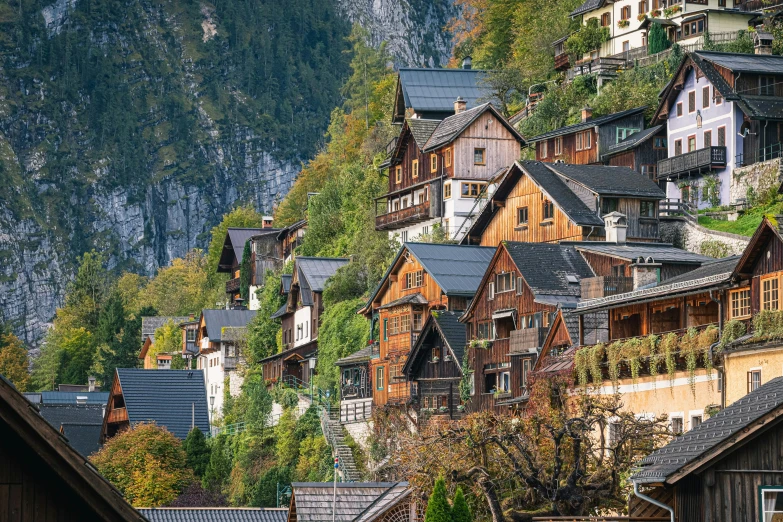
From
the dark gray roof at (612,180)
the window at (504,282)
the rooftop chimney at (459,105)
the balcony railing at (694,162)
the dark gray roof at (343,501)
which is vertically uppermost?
the rooftop chimney at (459,105)

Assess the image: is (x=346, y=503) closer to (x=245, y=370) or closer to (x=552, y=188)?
(x=552, y=188)

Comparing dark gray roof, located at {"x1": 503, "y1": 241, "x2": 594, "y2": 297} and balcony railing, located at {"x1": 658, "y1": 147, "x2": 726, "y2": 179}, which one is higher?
balcony railing, located at {"x1": 658, "y1": 147, "x2": 726, "y2": 179}

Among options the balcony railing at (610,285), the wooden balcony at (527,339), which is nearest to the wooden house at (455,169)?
the wooden balcony at (527,339)

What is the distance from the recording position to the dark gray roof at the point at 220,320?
108562 millimetres

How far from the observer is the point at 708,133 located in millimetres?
76688

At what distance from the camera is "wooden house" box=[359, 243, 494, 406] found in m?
69.0

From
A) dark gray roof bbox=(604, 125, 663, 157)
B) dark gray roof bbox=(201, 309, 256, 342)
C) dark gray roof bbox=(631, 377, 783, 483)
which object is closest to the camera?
dark gray roof bbox=(631, 377, 783, 483)

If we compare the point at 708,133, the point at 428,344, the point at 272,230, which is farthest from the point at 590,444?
the point at 272,230

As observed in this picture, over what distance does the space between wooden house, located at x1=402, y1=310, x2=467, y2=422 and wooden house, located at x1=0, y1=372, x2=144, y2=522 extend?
49.2 meters

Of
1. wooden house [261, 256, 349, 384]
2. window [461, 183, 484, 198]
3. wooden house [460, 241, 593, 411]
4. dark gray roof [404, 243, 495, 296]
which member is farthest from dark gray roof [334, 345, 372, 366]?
wooden house [460, 241, 593, 411]

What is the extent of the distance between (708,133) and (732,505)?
5170 cm

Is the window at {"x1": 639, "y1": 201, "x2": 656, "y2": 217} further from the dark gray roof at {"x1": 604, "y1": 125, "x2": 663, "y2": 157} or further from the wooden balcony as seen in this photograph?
the wooden balcony

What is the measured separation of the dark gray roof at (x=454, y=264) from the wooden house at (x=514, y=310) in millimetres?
5552

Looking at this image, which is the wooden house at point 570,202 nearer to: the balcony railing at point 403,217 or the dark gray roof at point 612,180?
the dark gray roof at point 612,180
